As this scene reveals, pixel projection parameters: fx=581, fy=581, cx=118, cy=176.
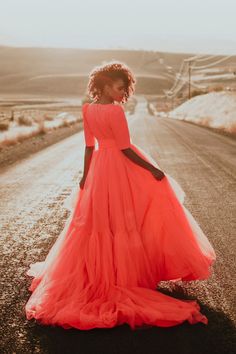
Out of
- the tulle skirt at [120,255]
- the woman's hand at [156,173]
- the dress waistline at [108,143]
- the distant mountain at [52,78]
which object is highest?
the dress waistline at [108,143]

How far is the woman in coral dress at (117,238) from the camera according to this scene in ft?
13.4

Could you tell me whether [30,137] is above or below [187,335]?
below

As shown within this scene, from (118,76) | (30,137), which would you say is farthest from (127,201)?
(30,137)

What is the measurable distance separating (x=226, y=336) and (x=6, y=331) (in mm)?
1453

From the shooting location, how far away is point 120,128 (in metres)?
4.29

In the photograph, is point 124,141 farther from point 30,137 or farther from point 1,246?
point 30,137

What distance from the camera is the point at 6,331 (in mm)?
3885

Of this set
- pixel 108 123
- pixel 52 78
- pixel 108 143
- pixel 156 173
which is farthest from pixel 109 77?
pixel 52 78

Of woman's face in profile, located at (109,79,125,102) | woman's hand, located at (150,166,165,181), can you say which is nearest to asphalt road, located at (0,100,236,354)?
woman's hand, located at (150,166,165,181)

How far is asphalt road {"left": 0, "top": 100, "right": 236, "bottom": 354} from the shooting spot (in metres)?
3.69

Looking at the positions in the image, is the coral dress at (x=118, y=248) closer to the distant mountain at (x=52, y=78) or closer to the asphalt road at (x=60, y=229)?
the asphalt road at (x=60, y=229)

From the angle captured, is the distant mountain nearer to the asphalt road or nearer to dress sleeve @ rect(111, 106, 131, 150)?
the asphalt road

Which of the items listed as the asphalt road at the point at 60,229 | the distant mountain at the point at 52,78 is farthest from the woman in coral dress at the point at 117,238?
the distant mountain at the point at 52,78

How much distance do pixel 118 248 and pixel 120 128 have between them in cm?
88
